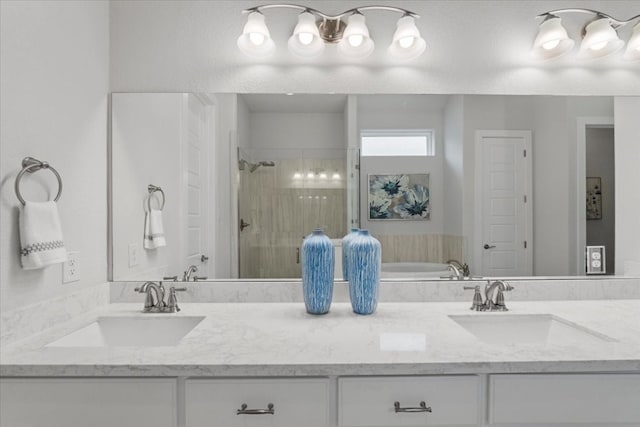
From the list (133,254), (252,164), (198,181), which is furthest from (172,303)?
(252,164)

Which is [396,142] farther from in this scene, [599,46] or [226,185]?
[599,46]

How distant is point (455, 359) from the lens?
3.51 ft

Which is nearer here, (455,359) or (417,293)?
(455,359)

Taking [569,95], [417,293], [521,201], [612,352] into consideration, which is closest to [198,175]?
[417,293]

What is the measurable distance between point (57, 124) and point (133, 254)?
0.63 m

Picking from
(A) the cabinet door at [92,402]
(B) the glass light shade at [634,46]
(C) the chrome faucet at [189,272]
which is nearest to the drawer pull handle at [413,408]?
(A) the cabinet door at [92,402]

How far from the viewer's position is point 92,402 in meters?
1.08

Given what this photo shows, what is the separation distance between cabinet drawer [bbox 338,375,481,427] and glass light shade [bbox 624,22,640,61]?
1.70 meters

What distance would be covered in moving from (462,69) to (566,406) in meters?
1.42

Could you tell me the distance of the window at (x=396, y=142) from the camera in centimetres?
185

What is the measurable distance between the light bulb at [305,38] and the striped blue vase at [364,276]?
91cm

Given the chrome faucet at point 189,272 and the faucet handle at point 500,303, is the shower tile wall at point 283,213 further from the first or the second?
the faucet handle at point 500,303

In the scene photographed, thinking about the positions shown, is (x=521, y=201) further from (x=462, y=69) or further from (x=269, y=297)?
(x=269, y=297)

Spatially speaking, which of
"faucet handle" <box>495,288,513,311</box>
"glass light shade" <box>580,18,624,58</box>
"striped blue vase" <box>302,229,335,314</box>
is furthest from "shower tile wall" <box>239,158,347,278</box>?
"glass light shade" <box>580,18,624,58</box>
